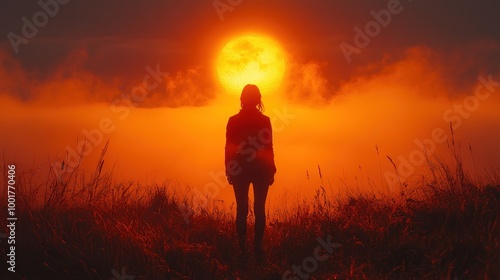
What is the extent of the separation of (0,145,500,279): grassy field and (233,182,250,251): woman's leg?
0.19 metres

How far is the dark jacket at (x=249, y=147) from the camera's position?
7.09 meters

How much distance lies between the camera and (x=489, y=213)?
6766 millimetres

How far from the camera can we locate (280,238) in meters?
7.43

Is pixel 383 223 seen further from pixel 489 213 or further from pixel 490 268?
pixel 490 268

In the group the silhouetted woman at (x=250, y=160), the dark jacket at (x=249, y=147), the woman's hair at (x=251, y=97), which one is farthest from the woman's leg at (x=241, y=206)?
the woman's hair at (x=251, y=97)

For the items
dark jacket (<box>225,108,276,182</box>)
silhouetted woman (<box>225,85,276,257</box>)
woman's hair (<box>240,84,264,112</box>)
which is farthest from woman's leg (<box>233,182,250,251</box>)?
woman's hair (<box>240,84,264,112</box>)

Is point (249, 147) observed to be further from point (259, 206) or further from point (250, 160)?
point (259, 206)

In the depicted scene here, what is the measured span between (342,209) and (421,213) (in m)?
1.34

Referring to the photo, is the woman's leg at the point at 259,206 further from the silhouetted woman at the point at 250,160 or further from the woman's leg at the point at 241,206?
the woman's leg at the point at 241,206

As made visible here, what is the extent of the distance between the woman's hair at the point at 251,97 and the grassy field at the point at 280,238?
1761 mm

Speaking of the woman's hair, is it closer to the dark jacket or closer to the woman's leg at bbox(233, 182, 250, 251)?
the dark jacket

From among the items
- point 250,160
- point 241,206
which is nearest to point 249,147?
point 250,160

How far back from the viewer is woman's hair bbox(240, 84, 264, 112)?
7391 mm

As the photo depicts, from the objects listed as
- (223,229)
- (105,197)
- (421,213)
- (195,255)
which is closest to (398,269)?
(421,213)
